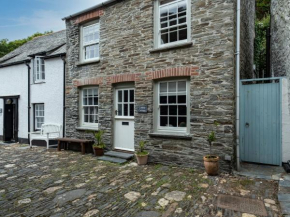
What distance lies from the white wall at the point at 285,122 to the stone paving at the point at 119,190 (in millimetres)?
1527

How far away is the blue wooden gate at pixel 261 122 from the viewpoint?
571 centimetres

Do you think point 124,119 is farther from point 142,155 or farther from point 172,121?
point 172,121

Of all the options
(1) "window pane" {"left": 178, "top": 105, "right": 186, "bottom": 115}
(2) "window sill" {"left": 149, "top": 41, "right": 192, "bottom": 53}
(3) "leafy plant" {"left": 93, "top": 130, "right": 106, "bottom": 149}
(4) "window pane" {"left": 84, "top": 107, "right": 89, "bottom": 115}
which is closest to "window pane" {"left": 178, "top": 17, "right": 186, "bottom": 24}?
(2) "window sill" {"left": 149, "top": 41, "right": 192, "bottom": 53}

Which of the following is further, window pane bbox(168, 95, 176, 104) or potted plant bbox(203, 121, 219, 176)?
window pane bbox(168, 95, 176, 104)

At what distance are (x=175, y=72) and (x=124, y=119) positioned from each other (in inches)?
108

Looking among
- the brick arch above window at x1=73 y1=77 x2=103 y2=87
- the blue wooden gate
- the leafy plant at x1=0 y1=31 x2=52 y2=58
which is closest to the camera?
the blue wooden gate

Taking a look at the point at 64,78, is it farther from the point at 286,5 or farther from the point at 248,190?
the point at 286,5

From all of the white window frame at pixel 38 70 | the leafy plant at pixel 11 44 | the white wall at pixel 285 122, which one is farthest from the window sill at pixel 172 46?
the leafy plant at pixel 11 44

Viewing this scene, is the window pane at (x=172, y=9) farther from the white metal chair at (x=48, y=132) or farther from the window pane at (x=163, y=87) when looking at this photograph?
the white metal chair at (x=48, y=132)

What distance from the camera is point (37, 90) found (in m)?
10.7

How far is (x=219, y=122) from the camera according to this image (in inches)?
212

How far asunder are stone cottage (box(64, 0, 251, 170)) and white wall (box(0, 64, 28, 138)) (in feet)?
13.0

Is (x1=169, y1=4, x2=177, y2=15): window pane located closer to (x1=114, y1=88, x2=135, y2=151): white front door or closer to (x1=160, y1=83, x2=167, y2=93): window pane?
(x1=160, y1=83, x2=167, y2=93): window pane

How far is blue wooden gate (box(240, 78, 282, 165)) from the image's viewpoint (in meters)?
5.71
